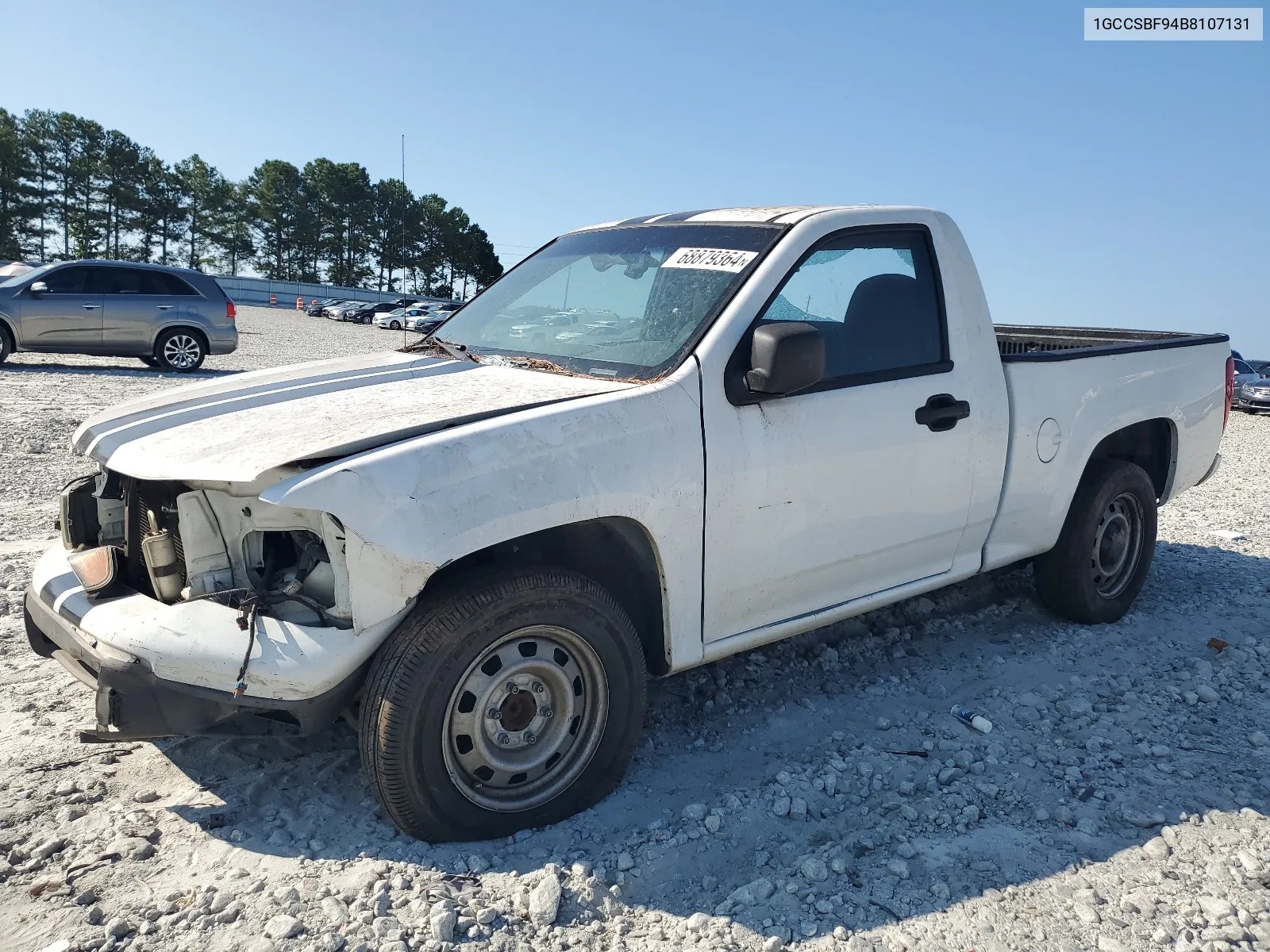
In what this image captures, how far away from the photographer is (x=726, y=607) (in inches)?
129

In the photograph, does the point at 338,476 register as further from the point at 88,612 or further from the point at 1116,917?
the point at 1116,917

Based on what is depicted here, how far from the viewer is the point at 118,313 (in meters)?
14.4

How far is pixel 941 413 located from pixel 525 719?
2042mm

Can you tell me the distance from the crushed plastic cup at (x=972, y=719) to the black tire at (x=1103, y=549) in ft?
3.90

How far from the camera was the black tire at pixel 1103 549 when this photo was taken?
183 inches

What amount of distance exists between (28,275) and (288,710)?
47.8 feet

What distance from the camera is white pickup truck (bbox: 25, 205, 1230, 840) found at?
2.63 metres

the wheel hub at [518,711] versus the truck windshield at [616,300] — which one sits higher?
the truck windshield at [616,300]

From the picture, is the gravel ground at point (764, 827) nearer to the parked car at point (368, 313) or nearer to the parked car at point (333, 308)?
the parked car at point (368, 313)

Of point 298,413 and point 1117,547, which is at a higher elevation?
point 298,413

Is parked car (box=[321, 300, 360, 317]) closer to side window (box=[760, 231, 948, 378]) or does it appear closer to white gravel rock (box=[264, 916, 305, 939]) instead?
side window (box=[760, 231, 948, 378])

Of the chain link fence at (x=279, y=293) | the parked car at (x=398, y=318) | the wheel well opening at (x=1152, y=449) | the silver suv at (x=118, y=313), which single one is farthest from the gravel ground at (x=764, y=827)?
the chain link fence at (x=279, y=293)

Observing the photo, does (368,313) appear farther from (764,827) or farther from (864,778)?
(764,827)

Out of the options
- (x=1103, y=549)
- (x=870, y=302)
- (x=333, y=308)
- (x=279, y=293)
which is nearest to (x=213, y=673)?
(x=870, y=302)
